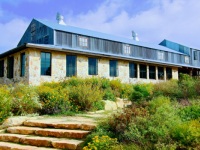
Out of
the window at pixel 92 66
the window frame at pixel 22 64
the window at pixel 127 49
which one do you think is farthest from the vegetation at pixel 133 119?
the window at pixel 127 49

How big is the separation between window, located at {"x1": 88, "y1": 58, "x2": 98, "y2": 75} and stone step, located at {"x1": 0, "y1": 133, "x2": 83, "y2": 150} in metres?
13.6

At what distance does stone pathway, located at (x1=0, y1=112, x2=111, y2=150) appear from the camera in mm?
5898

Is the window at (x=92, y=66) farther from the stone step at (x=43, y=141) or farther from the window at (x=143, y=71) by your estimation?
the stone step at (x=43, y=141)

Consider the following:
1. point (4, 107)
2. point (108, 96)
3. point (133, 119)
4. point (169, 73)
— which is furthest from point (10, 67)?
point (133, 119)

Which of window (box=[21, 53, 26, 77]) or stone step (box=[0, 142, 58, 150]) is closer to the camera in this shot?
stone step (box=[0, 142, 58, 150])

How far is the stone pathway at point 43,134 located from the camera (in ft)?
19.4

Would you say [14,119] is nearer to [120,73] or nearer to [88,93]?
[88,93]

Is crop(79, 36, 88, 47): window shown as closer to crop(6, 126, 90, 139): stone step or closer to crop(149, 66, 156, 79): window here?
crop(149, 66, 156, 79): window

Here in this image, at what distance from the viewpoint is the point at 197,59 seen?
35.1m

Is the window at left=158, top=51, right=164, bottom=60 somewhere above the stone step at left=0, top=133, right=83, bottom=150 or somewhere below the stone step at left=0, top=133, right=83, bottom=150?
above

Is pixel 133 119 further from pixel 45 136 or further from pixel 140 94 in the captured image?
pixel 140 94

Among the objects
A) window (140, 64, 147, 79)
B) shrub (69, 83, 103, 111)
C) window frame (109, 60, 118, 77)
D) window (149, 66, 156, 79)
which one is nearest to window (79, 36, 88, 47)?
window frame (109, 60, 118, 77)

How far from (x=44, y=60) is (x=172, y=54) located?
60.9 ft

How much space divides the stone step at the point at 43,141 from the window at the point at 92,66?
44.6 ft
